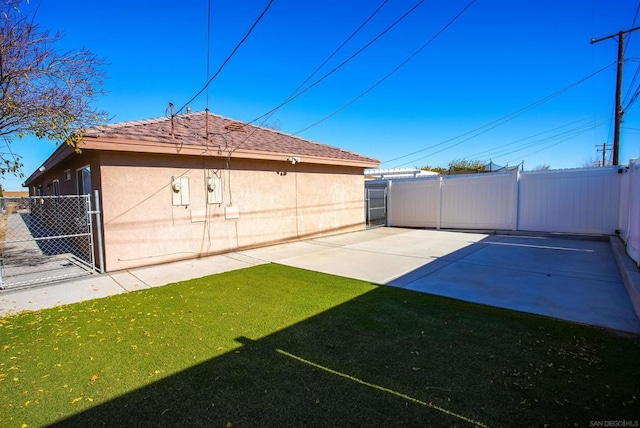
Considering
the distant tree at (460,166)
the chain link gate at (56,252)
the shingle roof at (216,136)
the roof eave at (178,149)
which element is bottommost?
the chain link gate at (56,252)

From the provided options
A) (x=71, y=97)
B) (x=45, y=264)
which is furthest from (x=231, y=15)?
(x=45, y=264)

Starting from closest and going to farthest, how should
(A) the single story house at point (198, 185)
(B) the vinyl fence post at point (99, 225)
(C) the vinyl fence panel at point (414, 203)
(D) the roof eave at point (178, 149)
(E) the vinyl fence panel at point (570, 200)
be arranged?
(D) the roof eave at point (178, 149) → (B) the vinyl fence post at point (99, 225) → (A) the single story house at point (198, 185) → (E) the vinyl fence panel at point (570, 200) → (C) the vinyl fence panel at point (414, 203)

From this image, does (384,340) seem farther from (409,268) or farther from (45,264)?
(45,264)

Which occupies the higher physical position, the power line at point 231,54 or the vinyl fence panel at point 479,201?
the power line at point 231,54

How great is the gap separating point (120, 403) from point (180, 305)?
Answer: 235 cm

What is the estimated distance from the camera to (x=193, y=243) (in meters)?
8.37

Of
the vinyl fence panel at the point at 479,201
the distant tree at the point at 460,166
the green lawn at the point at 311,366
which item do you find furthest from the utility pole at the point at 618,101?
the distant tree at the point at 460,166

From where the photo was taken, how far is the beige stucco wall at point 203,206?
7117mm

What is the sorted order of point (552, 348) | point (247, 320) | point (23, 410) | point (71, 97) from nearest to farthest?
point (23, 410), point (552, 348), point (247, 320), point (71, 97)

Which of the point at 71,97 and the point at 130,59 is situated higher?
the point at 130,59

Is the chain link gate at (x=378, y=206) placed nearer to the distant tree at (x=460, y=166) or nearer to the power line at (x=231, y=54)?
Answer: the power line at (x=231, y=54)

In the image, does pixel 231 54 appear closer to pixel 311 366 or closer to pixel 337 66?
pixel 337 66

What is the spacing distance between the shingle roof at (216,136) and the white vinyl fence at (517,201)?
8.99 feet

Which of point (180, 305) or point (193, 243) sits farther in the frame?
point (193, 243)
